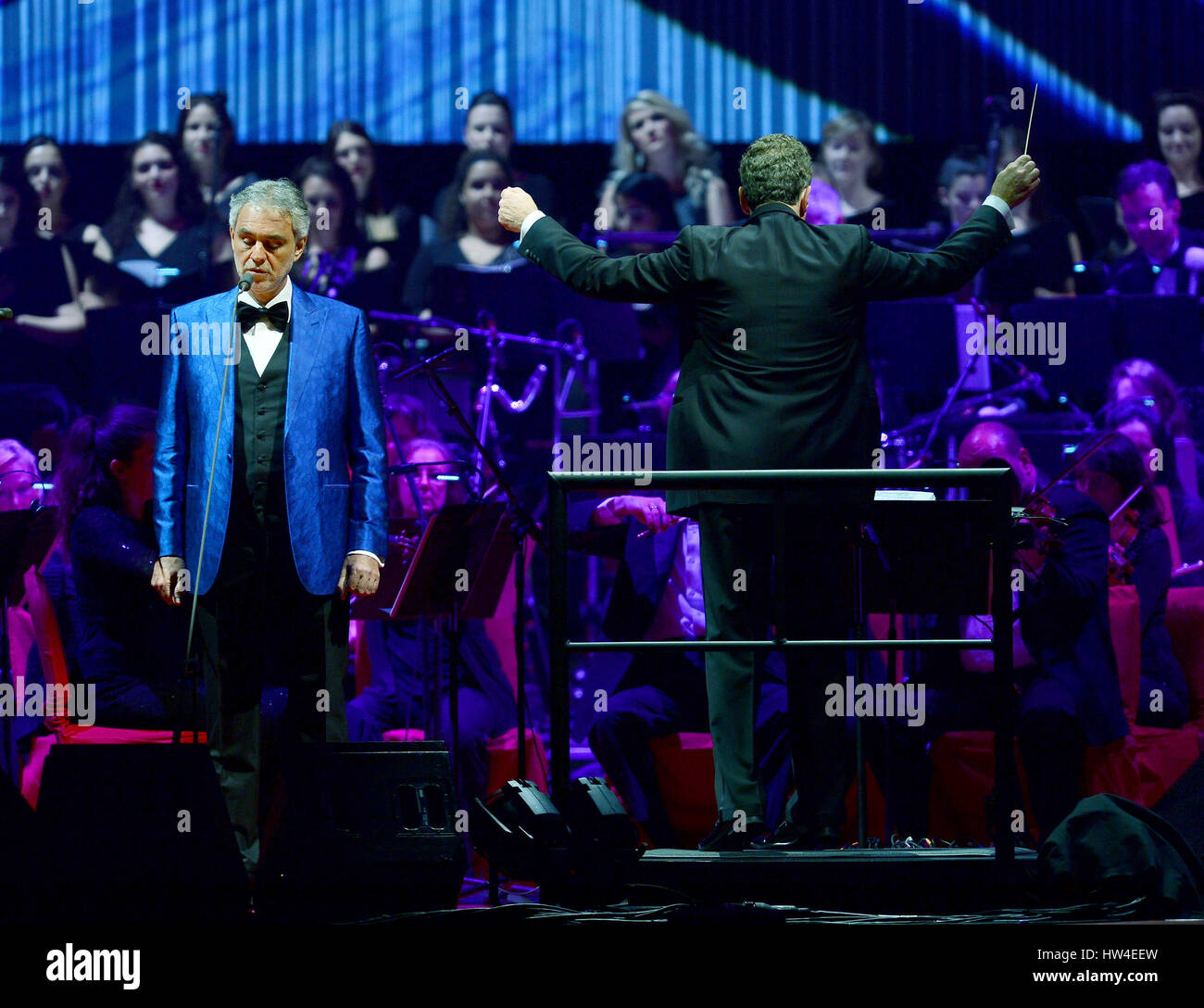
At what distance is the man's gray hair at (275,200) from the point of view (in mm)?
3914

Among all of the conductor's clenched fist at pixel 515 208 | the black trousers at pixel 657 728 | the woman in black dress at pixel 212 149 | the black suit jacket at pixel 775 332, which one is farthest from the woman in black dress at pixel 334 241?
the black suit jacket at pixel 775 332

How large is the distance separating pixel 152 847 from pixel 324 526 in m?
0.93

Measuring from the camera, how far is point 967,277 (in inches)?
149

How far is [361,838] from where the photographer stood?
346cm

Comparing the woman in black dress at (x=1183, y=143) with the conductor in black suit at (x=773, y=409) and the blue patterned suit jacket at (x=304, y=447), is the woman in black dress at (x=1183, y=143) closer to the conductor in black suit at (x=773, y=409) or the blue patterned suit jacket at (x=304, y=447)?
the conductor in black suit at (x=773, y=409)

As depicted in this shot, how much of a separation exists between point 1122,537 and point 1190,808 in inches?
44.0

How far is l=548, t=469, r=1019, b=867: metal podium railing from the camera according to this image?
3.37 metres

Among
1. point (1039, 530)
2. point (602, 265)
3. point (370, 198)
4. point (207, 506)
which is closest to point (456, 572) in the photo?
point (207, 506)

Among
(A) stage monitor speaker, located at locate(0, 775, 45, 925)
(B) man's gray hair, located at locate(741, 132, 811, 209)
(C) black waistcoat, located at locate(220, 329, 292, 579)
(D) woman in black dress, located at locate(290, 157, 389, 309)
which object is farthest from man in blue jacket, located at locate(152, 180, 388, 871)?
(D) woman in black dress, located at locate(290, 157, 389, 309)

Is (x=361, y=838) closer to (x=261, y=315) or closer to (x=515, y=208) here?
(x=261, y=315)

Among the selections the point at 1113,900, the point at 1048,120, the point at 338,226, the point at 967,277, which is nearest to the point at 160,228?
the point at 338,226

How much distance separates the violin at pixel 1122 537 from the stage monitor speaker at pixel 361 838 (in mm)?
2660

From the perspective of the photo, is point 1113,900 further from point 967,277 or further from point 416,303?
point 416,303

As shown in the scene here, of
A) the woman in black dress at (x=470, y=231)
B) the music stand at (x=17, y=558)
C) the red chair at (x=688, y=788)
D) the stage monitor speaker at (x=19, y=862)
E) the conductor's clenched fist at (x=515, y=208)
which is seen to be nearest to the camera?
the stage monitor speaker at (x=19, y=862)
